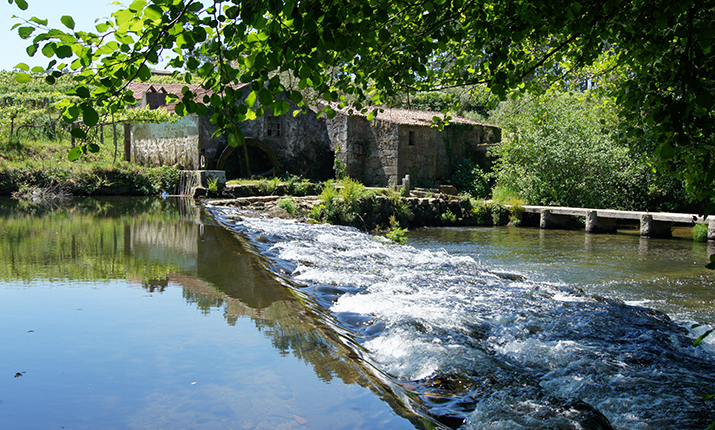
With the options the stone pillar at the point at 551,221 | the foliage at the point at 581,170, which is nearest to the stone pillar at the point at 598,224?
the stone pillar at the point at 551,221

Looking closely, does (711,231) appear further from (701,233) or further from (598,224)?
(598,224)

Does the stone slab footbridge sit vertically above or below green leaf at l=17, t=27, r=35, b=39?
below

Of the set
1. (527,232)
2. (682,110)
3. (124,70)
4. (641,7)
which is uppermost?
(641,7)

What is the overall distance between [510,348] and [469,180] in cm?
2087

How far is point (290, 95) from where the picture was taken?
2.89 metres

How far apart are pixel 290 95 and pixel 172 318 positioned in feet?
6.63

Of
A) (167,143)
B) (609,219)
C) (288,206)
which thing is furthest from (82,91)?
(167,143)

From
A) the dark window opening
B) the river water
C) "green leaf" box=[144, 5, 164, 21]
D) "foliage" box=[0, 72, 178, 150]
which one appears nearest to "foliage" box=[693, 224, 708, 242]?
the river water

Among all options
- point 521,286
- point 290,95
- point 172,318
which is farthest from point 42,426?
point 521,286

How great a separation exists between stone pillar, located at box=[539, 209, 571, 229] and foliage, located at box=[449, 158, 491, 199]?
23.5 feet

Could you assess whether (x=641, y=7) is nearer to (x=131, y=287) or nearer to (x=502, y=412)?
(x=502, y=412)

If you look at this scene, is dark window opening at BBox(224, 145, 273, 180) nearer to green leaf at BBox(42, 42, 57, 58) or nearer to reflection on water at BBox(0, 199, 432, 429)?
reflection on water at BBox(0, 199, 432, 429)

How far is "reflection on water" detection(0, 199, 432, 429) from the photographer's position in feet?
7.65

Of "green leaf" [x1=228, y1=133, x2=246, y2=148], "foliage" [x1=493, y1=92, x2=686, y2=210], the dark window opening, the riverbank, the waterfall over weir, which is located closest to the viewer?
"green leaf" [x1=228, y1=133, x2=246, y2=148]
